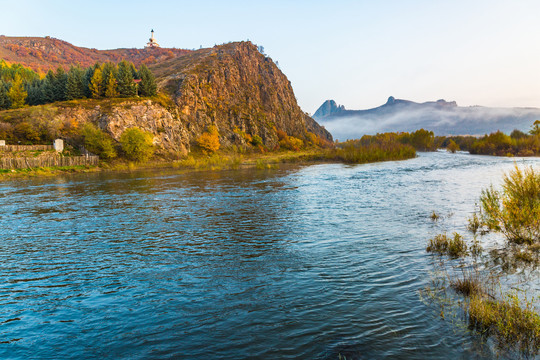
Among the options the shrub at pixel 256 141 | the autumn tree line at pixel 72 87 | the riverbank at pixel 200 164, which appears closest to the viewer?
the riverbank at pixel 200 164

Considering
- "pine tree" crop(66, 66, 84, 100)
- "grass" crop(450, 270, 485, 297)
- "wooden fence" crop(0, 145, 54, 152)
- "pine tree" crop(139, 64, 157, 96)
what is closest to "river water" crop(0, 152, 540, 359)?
"grass" crop(450, 270, 485, 297)

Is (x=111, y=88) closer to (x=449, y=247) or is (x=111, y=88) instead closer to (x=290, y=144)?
(x=290, y=144)

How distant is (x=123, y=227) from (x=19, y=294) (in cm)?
964

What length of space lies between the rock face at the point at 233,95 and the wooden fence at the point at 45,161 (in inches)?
1791

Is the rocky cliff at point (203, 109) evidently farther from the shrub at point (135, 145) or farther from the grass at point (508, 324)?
the grass at point (508, 324)

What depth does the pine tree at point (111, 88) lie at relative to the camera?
96750mm

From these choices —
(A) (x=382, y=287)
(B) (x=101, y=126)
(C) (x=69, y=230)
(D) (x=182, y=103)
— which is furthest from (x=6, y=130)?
(A) (x=382, y=287)

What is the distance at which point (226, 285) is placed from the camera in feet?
34.9

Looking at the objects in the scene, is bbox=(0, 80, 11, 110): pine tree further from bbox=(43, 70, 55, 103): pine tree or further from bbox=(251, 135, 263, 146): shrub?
bbox=(251, 135, 263, 146): shrub

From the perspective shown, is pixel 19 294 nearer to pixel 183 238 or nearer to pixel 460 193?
pixel 183 238

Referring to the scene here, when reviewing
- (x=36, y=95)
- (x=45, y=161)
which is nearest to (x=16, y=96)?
(x=36, y=95)

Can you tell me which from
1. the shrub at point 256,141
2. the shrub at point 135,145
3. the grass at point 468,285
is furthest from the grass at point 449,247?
the shrub at point 256,141

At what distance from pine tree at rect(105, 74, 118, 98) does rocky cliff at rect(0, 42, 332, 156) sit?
6.22 meters

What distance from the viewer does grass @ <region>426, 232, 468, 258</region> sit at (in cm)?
1275
